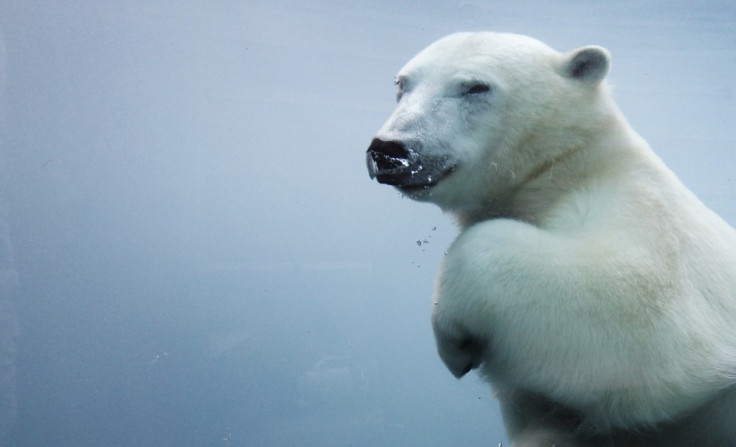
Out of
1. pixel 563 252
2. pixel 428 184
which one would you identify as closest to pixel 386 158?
pixel 428 184

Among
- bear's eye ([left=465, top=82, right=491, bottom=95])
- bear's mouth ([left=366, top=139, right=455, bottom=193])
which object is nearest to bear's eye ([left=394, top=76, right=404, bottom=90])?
bear's eye ([left=465, top=82, right=491, bottom=95])

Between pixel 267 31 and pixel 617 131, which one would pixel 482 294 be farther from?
pixel 267 31

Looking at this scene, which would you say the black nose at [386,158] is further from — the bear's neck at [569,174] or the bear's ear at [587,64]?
the bear's ear at [587,64]

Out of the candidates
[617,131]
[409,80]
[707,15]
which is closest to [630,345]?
[617,131]

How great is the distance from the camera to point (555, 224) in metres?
1.09

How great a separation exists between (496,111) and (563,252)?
453 mm

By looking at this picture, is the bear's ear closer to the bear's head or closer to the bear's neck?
the bear's head

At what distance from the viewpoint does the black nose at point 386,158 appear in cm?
107

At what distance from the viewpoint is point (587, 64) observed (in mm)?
1327

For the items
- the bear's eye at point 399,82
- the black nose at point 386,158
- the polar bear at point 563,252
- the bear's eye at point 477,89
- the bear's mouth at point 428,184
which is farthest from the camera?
the bear's eye at point 399,82

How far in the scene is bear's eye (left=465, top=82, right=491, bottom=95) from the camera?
1.30 m

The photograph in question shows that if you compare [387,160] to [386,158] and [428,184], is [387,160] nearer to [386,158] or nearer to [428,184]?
[386,158]

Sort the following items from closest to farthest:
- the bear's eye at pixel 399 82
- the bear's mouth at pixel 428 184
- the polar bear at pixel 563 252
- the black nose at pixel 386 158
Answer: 1. the polar bear at pixel 563 252
2. the black nose at pixel 386 158
3. the bear's mouth at pixel 428 184
4. the bear's eye at pixel 399 82

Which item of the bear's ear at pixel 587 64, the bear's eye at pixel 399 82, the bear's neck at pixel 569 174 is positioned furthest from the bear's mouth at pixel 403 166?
the bear's ear at pixel 587 64
